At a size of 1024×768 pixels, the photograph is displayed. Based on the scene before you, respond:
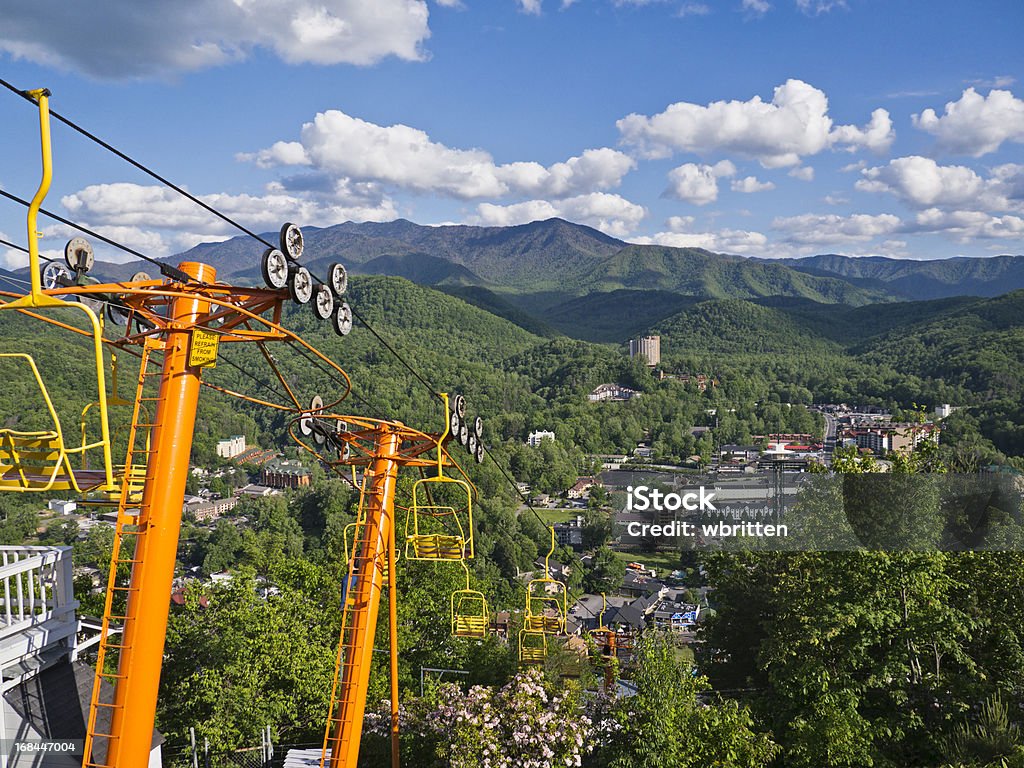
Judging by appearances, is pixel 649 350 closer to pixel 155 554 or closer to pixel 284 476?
pixel 284 476

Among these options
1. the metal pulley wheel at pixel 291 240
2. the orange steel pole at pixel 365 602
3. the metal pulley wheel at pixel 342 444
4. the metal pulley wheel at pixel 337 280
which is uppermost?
the metal pulley wheel at pixel 291 240

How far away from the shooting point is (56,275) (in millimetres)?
5848

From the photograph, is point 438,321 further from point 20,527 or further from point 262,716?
point 262,716

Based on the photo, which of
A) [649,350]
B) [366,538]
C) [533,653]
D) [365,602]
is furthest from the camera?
[649,350]

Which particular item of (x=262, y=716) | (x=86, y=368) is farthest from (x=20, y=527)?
(x=262, y=716)

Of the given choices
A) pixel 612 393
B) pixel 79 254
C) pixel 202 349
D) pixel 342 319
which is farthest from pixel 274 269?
pixel 612 393

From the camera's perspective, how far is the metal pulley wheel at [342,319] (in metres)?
6.13

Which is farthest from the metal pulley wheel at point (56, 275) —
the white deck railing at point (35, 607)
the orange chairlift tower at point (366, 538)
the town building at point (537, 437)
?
the town building at point (537, 437)

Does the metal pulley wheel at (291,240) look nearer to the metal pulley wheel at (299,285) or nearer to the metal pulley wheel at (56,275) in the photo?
the metal pulley wheel at (299,285)

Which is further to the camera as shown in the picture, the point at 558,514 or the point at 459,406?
the point at 558,514

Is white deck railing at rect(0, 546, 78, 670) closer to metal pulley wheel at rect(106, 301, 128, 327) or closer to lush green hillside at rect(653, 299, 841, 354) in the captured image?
metal pulley wheel at rect(106, 301, 128, 327)

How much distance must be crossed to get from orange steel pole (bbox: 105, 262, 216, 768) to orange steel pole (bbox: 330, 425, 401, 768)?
368 centimetres

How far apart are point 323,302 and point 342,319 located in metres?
0.55

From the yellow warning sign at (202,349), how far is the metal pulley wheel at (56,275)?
66.5 inches
